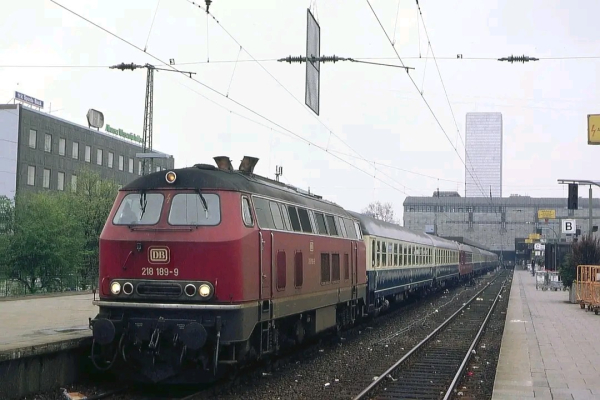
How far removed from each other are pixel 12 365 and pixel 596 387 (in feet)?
30.1

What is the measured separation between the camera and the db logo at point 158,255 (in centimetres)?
1137

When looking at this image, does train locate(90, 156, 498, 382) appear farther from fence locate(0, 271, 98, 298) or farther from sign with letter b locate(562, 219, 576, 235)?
sign with letter b locate(562, 219, 576, 235)

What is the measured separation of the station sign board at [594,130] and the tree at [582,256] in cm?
1931

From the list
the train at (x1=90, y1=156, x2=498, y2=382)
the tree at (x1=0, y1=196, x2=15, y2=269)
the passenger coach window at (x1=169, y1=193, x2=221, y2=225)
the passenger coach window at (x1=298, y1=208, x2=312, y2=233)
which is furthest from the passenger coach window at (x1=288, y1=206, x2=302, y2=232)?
the tree at (x1=0, y1=196, x2=15, y2=269)

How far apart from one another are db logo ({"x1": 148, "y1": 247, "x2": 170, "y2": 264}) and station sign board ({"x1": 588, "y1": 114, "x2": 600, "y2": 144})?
35.3 feet

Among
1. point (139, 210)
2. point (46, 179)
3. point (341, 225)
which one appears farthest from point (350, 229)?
point (46, 179)

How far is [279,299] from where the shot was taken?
13086mm

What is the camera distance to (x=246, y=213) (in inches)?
471

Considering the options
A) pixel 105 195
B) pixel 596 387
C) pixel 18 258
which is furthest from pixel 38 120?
pixel 596 387

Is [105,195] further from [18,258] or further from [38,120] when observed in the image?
[38,120]

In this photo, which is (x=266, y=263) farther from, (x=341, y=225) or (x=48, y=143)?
(x=48, y=143)

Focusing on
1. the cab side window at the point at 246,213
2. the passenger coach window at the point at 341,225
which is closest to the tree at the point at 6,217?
the passenger coach window at the point at 341,225

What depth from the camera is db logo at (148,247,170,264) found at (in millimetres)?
11367

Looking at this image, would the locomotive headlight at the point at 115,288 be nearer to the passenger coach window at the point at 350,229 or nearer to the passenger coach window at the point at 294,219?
the passenger coach window at the point at 294,219
